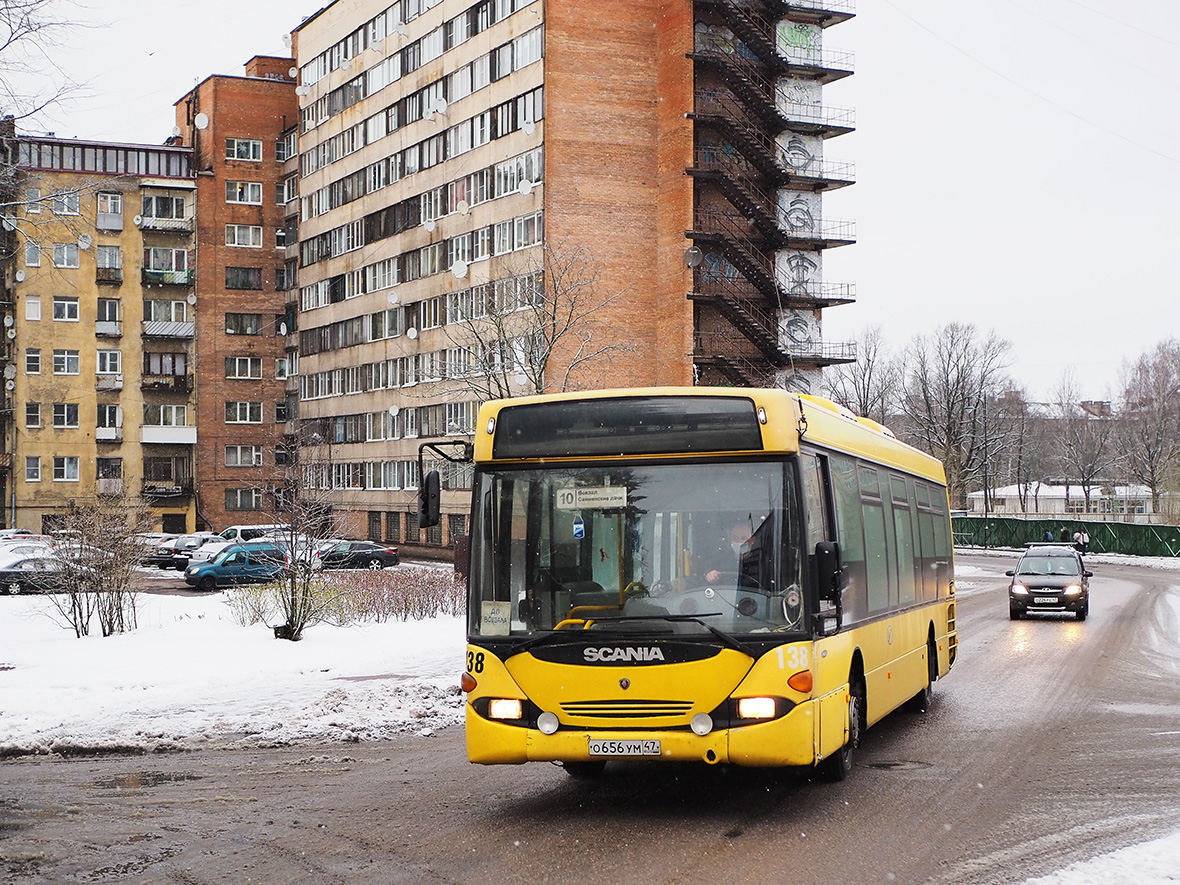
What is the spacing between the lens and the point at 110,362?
80438 millimetres

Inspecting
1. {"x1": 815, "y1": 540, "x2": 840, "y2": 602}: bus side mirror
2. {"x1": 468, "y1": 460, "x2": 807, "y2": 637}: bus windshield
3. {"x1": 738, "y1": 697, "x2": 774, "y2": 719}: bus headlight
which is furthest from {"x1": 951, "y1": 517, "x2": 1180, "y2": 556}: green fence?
{"x1": 738, "y1": 697, "x2": 774, "y2": 719}: bus headlight

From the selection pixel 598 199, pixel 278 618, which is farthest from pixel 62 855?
pixel 598 199

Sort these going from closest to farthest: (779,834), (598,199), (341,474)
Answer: (779,834)
(598,199)
(341,474)

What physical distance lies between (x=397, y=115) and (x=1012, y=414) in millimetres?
80919

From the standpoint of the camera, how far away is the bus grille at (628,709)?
8.80 meters

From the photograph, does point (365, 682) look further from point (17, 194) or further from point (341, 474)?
point (341, 474)

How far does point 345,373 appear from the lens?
7731 centimetres

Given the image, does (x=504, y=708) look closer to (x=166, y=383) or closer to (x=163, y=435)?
(x=163, y=435)

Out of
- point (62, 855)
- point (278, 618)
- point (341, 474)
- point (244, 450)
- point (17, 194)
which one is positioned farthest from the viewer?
point (244, 450)

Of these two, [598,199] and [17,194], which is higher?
[598,199]

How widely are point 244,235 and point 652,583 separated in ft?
256

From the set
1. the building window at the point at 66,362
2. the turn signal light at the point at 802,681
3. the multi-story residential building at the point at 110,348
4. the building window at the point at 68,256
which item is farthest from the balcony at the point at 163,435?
the turn signal light at the point at 802,681

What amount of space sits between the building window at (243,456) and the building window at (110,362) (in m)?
8.10

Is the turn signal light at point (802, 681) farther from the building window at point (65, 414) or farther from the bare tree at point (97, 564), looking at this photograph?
the building window at point (65, 414)
